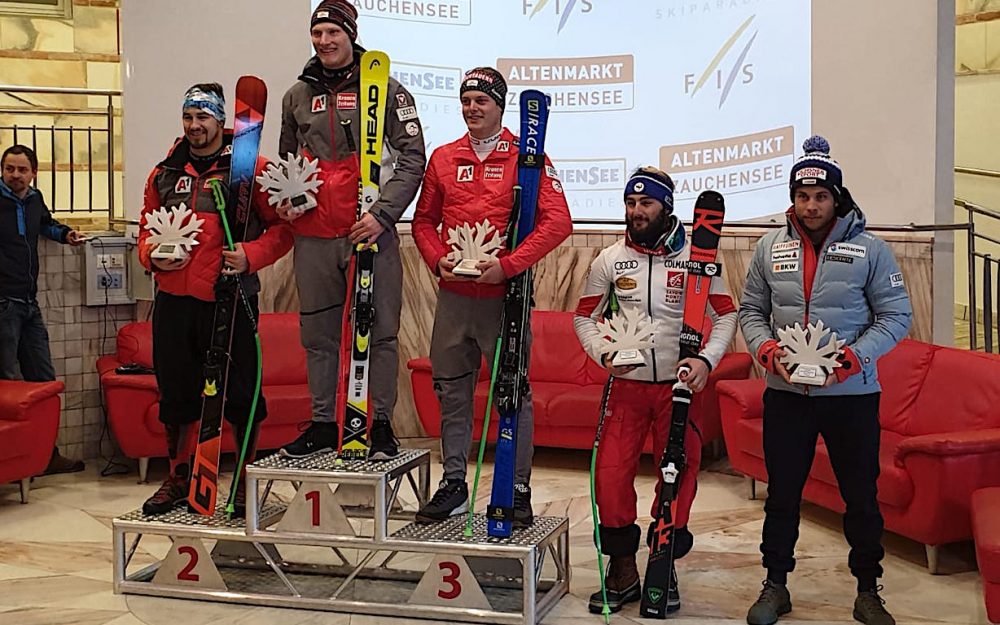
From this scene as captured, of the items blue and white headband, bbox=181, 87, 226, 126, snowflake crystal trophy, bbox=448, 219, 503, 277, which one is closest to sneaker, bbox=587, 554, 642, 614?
snowflake crystal trophy, bbox=448, 219, 503, 277

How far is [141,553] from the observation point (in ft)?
15.1

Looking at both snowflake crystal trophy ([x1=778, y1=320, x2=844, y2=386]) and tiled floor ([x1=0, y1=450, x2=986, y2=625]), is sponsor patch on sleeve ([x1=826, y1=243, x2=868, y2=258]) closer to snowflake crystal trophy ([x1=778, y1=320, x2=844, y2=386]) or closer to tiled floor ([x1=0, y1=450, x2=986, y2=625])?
snowflake crystal trophy ([x1=778, y1=320, x2=844, y2=386])

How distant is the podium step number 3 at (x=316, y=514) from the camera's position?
4023 mm

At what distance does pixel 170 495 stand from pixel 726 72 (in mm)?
3643

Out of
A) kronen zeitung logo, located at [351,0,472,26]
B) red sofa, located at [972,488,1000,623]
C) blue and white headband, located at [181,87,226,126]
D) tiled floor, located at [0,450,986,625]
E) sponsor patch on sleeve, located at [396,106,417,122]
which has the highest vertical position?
kronen zeitung logo, located at [351,0,472,26]

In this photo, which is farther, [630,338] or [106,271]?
[106,271]

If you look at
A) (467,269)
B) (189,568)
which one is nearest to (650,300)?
(467,269)

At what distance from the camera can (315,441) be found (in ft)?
14.0

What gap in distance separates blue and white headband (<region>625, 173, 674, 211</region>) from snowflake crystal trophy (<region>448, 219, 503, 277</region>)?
449mm

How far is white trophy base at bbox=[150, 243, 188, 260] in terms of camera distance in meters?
4.08

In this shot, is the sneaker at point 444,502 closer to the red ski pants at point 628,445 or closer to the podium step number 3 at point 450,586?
the podium step number 3 at point 450,586

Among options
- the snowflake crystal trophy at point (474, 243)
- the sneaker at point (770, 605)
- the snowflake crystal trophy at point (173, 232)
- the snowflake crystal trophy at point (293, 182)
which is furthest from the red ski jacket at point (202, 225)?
the sneaker at point (770, 605)

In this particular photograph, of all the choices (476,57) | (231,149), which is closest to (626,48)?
(476,57)

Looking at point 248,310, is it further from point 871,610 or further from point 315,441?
point 871,610
